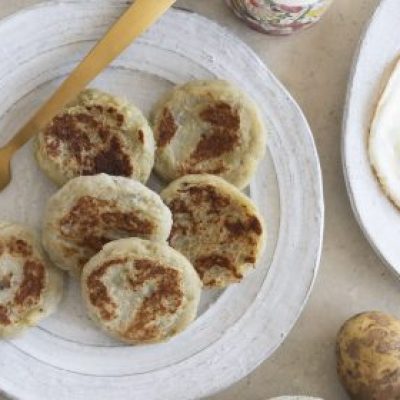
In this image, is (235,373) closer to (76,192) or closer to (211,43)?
(76,192)

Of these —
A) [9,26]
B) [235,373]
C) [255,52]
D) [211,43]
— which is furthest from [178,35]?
[235,373]

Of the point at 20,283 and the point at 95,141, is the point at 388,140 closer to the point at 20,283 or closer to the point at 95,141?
the point at 95,141

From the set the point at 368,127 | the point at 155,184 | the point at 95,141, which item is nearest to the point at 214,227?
the point at 155,184

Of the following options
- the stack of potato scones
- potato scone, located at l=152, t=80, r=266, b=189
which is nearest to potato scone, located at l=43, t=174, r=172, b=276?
the stack of potato scones

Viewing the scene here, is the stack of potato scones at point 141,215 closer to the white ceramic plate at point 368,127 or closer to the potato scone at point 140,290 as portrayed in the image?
the potato scone at point 140,290

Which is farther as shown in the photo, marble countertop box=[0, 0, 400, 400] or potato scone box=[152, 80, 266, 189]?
marble countertop box=[0, 0, 400, 400]

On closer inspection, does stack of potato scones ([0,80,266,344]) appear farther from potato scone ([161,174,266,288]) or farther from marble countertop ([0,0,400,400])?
marble countertop ([0,0,400,400])

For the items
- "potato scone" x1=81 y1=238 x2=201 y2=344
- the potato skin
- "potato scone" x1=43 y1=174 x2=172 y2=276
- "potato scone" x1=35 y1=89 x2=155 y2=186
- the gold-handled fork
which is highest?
the gold-handled fork
